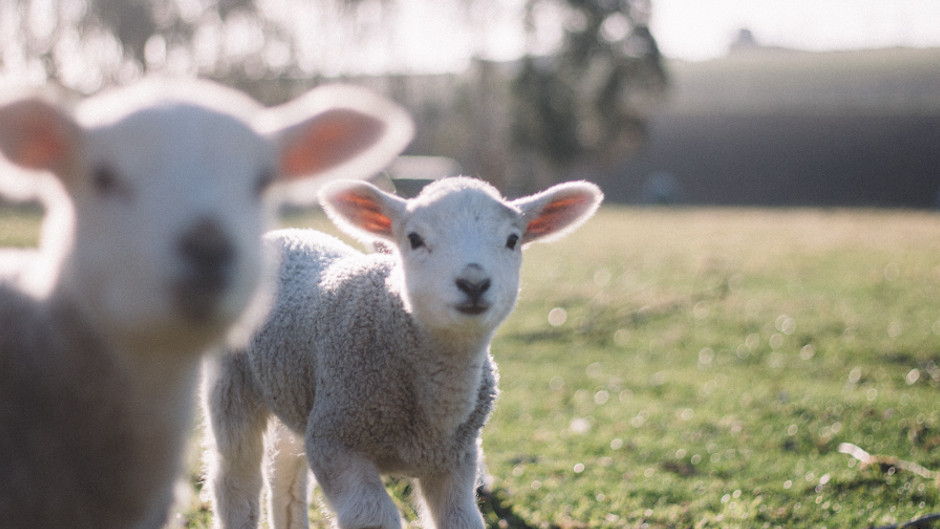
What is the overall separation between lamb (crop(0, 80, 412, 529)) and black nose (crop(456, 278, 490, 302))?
92 centimetres

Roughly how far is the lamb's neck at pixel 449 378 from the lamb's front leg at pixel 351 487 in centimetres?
32

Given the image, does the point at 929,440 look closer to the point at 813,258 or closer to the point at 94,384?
the point at 94,384

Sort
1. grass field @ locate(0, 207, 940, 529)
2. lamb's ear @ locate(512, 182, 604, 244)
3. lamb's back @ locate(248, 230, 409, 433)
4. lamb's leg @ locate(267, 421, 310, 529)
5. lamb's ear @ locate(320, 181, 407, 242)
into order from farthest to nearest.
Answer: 1. grass field @ locate(0, 207, 940, 529)
2. lamb's leg @ locate(267, 421, 310, 529)
3. lamb's ear @ locate(512, 182, 604, 244)
4. lamb's ear @ locate(320, 181, 407, 242)
5. lamb's back @ locate(248, 230, 409, 433)

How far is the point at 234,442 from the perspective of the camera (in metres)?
3.54

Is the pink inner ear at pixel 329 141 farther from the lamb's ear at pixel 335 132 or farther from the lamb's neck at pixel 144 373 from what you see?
the lamb's neck at pixel 144 373

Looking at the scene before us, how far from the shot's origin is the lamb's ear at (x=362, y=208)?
3.42 m

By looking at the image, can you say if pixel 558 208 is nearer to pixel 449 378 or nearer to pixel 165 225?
pixel 449 378

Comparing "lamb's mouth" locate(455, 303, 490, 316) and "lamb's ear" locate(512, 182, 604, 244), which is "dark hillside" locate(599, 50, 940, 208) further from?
"lamb's mouth" locate(455, 303, 490, 316)

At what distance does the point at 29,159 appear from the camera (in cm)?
189

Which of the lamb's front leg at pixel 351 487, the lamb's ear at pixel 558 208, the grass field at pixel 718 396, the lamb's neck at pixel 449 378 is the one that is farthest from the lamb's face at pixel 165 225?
the grass field at pixel 718 396

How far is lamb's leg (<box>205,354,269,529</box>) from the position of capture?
351 cm

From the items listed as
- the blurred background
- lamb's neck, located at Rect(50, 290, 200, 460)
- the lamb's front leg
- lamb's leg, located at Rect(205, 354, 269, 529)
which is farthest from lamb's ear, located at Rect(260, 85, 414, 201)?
the blurred background

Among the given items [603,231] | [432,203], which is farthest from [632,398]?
[603,231]

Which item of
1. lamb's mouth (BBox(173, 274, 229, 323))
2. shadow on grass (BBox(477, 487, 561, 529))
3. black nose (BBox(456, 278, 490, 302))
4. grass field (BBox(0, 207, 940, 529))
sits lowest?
grass field (BBox(0, 207, 940, 529))
